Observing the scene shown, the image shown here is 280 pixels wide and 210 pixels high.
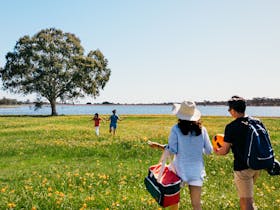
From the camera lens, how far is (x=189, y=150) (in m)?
6.06

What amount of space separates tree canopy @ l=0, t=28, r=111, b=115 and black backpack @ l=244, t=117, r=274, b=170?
65.2 metres

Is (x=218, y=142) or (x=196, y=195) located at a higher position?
(x=218, y=142)

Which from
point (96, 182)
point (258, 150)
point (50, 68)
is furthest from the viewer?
point (50, 68)

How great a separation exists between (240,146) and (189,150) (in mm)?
884

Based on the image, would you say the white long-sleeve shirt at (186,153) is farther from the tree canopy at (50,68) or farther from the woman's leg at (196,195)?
the tree canopy at (50,68)

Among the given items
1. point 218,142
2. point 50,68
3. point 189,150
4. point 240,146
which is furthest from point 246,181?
point 50,68

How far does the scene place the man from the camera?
6113mm

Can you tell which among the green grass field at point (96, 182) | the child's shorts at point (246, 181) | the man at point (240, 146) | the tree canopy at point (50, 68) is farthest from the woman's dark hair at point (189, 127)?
the tree canopy at point (50, 68)

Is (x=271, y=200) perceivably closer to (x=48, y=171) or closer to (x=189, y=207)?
(x=189, y=207)

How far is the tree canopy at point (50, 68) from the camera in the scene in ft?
225

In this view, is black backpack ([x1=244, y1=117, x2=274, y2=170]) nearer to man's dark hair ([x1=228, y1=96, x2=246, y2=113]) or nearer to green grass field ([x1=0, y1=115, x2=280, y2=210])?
man's dark hair ([x1=228, y1=96, x2=246, y2=113])

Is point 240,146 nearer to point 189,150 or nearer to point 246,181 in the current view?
point 246,181

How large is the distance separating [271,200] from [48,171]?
703 cm

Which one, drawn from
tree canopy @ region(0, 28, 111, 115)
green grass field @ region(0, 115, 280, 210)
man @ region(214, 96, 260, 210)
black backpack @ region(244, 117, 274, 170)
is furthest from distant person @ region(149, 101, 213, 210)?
tree canopy @ region(0, 28, 111, 115)
